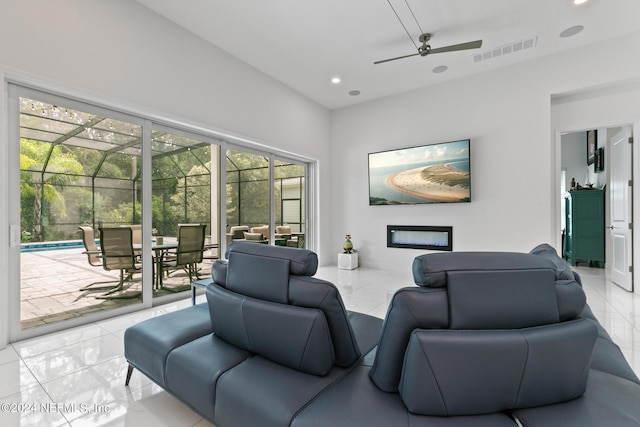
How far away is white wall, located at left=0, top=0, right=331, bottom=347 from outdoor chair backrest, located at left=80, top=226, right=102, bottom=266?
637 millimetres

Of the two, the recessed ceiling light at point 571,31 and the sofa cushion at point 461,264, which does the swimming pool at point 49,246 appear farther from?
the recessed ceiling light at point 571,31

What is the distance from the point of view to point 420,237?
218 inches

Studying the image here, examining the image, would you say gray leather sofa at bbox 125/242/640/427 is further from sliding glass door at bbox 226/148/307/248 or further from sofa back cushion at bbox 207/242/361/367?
sliding glass door at bbox 226/148/307/248

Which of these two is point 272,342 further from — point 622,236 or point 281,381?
point 622,236

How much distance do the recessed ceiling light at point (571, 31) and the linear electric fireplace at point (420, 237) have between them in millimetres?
3136

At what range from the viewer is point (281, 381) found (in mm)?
1260

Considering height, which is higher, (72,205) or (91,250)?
(72,205)

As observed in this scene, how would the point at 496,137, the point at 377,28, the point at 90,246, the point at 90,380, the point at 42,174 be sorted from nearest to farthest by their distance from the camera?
the point at 90,380 → the point at 42,174 → the point at 90,246 → the point at 377,28 → the point at 496,137

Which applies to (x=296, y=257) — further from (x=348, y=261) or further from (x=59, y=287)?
(x=348, y=261)

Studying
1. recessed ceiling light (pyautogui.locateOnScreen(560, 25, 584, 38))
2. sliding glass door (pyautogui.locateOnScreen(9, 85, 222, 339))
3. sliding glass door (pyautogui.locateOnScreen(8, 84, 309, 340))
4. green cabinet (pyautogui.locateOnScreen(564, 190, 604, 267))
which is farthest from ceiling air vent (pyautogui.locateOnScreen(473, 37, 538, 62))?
sliding glass door (pyautogui.locateOnScreen(9, 85, 222, 339))

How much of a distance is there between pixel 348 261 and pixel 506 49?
172 inches

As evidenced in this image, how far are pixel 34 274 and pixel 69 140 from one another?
1366mm

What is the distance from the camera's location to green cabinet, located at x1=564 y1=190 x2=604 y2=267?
233 inches

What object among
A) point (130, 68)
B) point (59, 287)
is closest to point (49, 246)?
point (59, 287)
